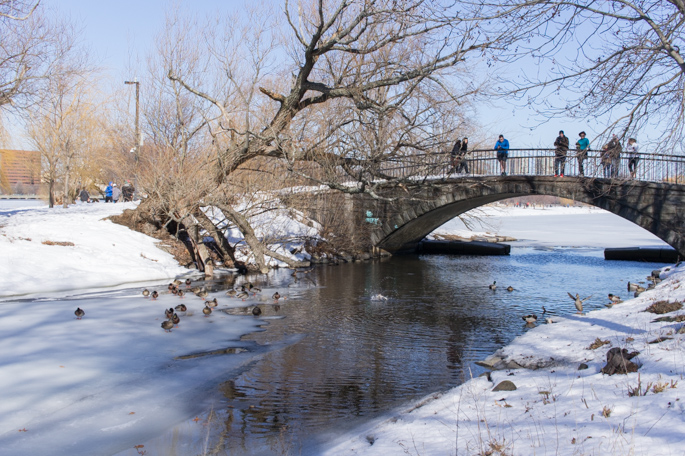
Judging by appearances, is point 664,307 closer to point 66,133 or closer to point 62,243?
point 62,243

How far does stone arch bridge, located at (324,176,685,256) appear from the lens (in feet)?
63.8

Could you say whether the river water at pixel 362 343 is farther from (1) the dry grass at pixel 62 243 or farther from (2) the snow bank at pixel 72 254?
(1) the dry grass at pixel 62 243

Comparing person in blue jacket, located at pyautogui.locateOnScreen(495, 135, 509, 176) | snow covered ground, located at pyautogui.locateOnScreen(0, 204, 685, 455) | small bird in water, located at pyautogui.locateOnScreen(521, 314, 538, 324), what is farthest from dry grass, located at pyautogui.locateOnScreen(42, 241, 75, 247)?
person in blue jacket, located at pyautogui.locateOnScreen(495, 135, 509, 176)

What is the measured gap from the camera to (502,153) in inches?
918

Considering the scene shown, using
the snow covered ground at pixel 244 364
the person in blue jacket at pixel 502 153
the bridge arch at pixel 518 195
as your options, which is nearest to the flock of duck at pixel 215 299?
the snow covered ground at pixel 244 364

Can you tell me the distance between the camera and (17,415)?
6.13m

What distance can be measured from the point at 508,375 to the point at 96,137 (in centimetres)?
3588

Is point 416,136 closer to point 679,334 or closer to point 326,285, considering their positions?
point 326,285

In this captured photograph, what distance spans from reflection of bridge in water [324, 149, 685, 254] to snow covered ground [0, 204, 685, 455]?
719cm

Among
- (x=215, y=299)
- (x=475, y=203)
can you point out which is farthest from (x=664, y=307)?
(x=475, y=203)

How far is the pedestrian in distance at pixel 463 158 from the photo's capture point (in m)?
20.1

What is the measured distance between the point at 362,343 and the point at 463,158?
37.4 feet

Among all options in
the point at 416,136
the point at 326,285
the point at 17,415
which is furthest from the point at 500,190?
the point at 17,415

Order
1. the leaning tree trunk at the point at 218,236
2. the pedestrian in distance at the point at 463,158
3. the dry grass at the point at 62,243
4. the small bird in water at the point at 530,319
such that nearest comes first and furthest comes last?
the small bird in water at the point at 530,319 → the dry grass at the point at 62,243 → the leaning tree trunk at the point at 218,236 → the pedestrian in distance at the point at 463,158
